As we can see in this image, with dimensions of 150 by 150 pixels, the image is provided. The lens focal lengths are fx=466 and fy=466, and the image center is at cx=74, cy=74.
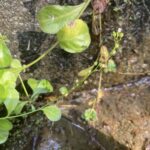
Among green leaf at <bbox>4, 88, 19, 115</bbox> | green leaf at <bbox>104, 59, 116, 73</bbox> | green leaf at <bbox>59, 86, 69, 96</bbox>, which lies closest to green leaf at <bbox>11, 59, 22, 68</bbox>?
green leaf at <bbox>4, 88, 19, 115</bbox>

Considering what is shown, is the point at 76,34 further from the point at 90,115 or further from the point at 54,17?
the point at 90,115

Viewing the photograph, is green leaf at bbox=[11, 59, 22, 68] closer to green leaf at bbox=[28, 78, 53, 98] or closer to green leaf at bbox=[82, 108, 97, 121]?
green leaf at bbox=[28, 78, 53, 98]

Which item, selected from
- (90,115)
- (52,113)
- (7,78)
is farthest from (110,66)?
(7,78)

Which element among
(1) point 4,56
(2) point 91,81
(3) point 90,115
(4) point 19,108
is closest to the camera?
(1) point 4,56

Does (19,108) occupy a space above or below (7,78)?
below

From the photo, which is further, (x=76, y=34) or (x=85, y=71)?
(x=85, y=71)

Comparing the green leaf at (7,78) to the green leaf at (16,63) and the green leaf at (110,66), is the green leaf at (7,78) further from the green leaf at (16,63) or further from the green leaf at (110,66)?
the green leaf at (110,66)

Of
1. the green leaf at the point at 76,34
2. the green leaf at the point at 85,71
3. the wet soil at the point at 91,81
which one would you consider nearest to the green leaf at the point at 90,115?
the wet soil at the point at 91,81
